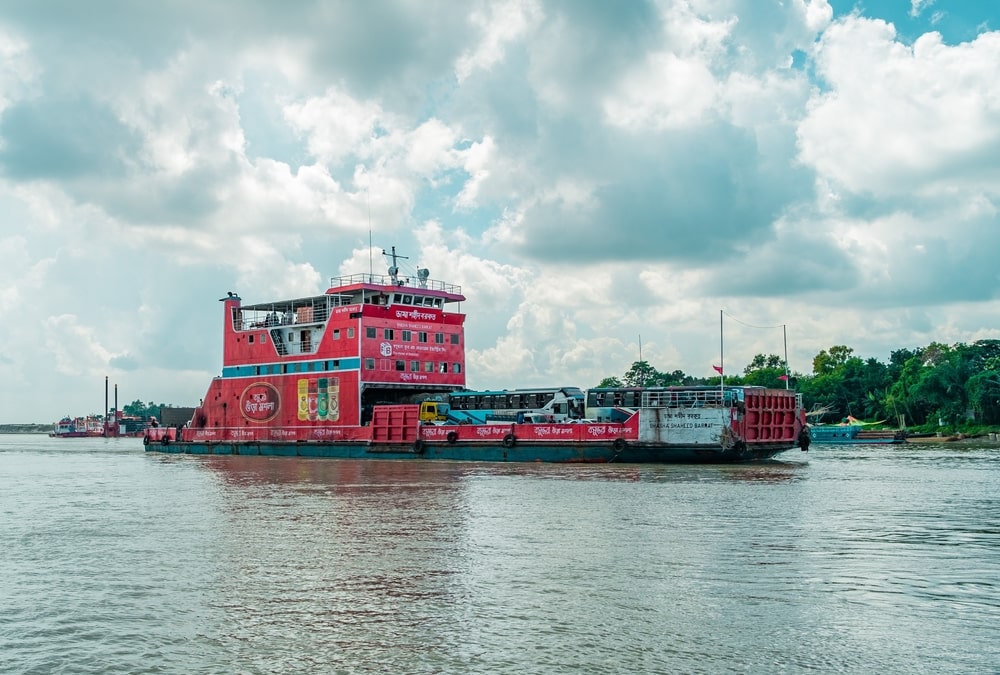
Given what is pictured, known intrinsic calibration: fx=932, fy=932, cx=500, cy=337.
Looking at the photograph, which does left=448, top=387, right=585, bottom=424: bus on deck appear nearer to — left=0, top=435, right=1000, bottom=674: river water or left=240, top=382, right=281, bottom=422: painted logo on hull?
left=240, top=382, right=281, bottom=422: painted logo on hull

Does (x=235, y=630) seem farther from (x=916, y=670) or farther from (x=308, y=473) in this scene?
(x=308, y=473)

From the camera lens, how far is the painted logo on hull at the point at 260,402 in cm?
4891

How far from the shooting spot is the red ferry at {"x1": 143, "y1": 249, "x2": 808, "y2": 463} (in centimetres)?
3606

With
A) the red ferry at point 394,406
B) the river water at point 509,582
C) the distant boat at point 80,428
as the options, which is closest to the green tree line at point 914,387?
the red ferry at point 394,406

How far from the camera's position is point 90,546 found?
693 inches

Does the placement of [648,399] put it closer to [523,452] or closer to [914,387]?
[523,452]

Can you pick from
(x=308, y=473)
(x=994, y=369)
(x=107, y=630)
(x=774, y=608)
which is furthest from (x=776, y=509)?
(x=994, y=369)

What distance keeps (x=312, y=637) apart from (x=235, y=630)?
1.10 meters

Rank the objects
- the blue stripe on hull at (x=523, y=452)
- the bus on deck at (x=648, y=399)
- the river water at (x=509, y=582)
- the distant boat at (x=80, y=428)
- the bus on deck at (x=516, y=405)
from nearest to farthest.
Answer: the river water at (x=509, y=582), the blue stripe on hull at (x=523, y=452), the bus on deck at (x=648, y=399), the bus on deck at (x=516, y=405), the distant boat at (x=80, y=428)

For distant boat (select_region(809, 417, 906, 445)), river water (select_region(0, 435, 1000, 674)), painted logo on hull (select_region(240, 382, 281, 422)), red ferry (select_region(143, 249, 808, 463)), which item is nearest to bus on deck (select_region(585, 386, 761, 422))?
red ferry (select_region(143, 249, 808, 463))

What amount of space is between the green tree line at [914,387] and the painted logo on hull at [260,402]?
98.3ft

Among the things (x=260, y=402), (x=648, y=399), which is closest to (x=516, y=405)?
(x=648, y=399)

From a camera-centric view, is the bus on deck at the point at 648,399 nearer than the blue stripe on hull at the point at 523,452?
No

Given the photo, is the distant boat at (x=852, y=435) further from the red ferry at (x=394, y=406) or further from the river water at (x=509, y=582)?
the river water at (x=509, y=582)
